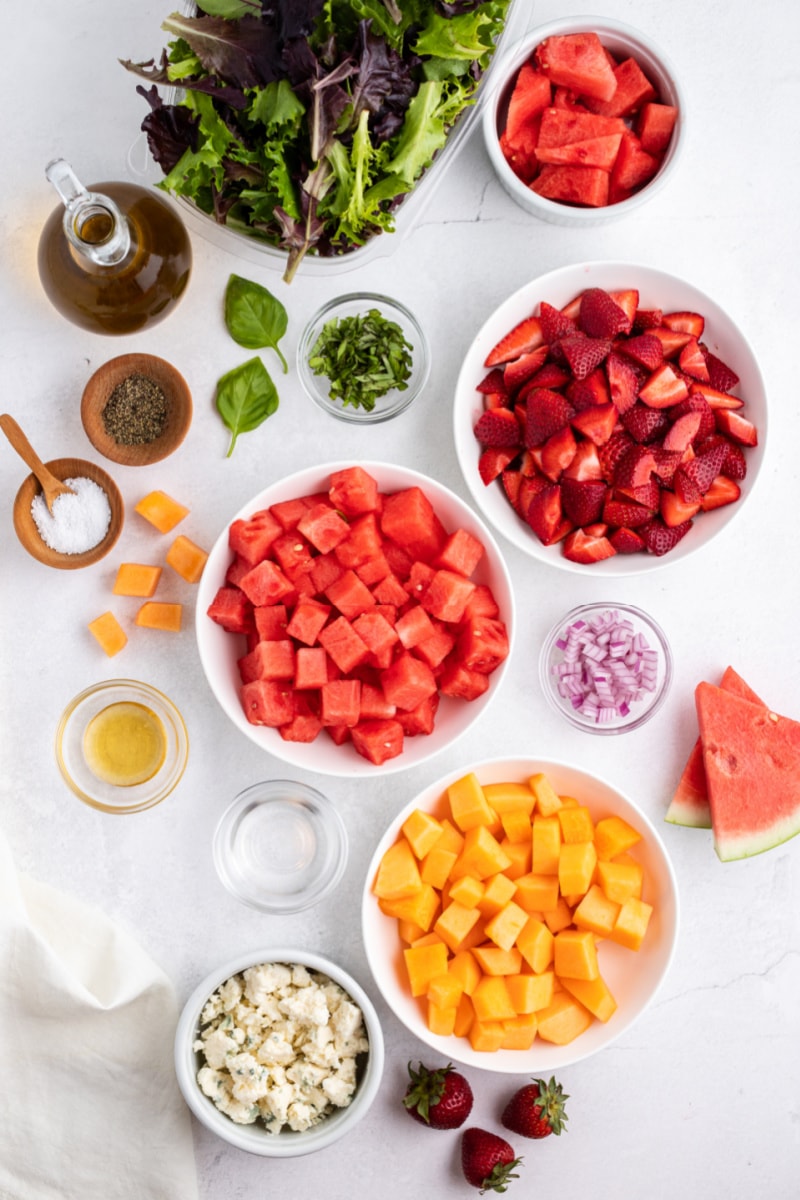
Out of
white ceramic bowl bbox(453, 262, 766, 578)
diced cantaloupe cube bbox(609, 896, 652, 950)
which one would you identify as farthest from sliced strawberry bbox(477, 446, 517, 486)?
diced cantaloupe cube bbox(609, 896, 652, 950)

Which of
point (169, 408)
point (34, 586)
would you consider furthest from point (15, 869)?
point (169, 408)

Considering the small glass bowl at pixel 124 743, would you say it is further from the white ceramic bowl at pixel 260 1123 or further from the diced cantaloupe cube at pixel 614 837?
the diced cantaloupe cube at pixel 614 837

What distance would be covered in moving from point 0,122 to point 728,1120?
2961 mm

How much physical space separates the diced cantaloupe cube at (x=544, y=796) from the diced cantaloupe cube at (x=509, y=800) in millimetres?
17

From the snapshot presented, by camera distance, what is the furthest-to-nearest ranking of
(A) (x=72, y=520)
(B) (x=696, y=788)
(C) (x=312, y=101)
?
1. (B) (x=696, y=788)
2. (A) (x=72, y=520)
3. (C) (x=312, y=101)

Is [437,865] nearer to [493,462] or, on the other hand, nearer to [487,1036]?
[487,1036]

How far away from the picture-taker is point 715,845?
2.23 metres

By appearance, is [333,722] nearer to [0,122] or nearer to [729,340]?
[729,340]

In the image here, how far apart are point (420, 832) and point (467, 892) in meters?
0.16

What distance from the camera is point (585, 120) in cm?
214

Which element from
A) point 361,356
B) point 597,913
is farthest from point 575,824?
point 361,356

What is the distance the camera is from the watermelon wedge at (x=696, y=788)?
2.28 meters

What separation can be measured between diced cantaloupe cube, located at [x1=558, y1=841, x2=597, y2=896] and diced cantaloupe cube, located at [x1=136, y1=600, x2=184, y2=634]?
103cm

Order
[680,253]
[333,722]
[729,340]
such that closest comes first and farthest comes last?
[333,722], [729,340], [680,253]
